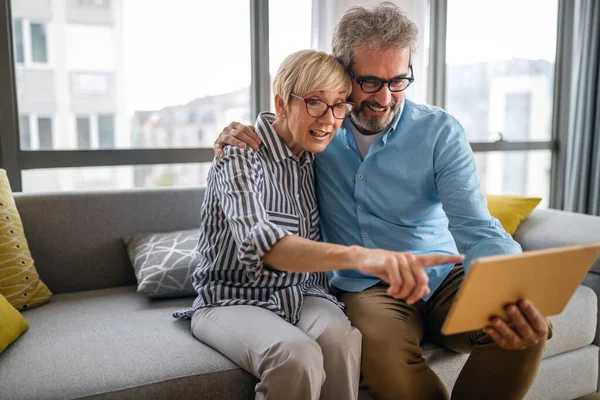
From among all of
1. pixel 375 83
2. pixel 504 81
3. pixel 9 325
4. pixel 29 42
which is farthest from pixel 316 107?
pixel 504 81

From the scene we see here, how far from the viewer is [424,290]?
3.39 ft

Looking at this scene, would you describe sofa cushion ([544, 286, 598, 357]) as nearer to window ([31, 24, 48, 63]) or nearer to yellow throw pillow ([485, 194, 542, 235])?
yellow throw pillow ([485, 194, 542, 235])

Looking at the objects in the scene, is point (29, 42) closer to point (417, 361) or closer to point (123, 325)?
point (123, 325)

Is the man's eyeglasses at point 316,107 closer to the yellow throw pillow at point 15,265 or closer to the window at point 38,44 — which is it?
the yellow throw pillow at point 15,265

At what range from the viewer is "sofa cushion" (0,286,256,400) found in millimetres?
1293

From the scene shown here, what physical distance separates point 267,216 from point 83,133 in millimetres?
1390

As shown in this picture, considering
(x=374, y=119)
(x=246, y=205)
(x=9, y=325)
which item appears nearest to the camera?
(x=246, y=205)

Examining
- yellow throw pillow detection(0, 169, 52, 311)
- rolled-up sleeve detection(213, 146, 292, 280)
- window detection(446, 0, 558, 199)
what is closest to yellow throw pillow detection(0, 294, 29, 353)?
yellow throw pillow detection(0, 169, 52, 311)

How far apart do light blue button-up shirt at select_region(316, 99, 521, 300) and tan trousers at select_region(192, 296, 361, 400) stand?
0.30 m

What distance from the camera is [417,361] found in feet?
4.98

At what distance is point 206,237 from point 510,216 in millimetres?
1404

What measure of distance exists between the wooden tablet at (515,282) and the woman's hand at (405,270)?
0.21 ft

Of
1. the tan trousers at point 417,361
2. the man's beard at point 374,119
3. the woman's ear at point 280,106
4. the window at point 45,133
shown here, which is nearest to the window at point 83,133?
the window at point 45,133

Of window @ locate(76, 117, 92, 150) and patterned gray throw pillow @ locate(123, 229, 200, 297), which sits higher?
window @ locate(76, 117, 92, 150)
